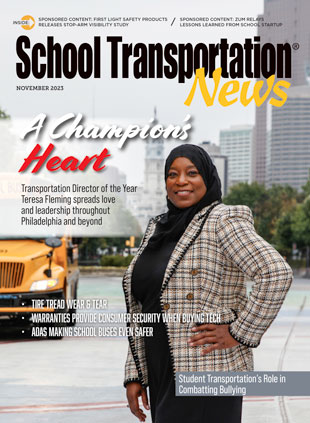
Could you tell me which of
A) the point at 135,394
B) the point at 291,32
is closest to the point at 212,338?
the point at 135,394

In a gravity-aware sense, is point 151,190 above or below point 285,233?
above

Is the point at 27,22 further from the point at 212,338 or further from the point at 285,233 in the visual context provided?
the point at 285,233

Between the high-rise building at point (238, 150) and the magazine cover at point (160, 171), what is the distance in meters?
0.02

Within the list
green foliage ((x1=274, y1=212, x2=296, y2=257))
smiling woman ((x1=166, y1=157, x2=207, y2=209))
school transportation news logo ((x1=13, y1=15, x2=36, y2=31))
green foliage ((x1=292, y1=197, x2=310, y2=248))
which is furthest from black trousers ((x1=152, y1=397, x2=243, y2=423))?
green foliage ((x1=292, y1=197, x2=310, y2=248))

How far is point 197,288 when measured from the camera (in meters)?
3.43

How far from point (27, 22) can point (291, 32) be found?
66.3 inches

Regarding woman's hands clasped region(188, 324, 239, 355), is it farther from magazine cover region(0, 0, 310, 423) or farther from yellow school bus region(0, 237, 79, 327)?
yellow school bus region(0, 237, 79, 327)

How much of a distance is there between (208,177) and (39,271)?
8638 mm

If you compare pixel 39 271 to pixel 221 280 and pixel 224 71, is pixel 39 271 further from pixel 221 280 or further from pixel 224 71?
pixel 221 280

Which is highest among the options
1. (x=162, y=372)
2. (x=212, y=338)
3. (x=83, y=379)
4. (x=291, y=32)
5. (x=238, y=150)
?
(x=291, y=32)

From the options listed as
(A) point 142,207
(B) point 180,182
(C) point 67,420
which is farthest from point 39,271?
(B) point 180,182

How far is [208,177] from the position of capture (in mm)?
3510

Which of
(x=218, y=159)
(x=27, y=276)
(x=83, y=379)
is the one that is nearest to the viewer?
(x=218, y=159)

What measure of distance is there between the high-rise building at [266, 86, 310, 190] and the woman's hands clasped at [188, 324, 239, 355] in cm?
298
